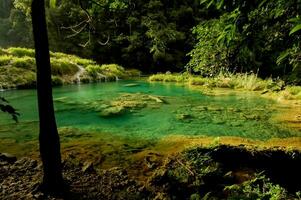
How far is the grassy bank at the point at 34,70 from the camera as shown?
15633 mm

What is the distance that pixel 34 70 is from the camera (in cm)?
1709

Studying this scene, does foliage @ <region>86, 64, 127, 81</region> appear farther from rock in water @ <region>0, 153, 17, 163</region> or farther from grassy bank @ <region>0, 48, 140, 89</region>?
rock in water @ <region>0, 153, 17, 163</region>

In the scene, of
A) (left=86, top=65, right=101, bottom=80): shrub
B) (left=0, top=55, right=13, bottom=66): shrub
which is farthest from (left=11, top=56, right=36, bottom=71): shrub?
(left=86, top=65, right=101, bottom=80): shrub

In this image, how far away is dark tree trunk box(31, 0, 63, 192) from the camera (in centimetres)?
284

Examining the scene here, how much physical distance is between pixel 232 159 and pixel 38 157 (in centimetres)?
246

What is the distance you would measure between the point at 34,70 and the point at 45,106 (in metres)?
15.1

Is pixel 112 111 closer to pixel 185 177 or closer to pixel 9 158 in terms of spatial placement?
pixel 9 158

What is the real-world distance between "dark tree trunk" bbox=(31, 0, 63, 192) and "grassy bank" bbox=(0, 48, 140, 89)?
13.0 metres

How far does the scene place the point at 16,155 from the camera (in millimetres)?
4414

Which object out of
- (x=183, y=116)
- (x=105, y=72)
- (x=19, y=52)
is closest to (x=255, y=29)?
(x=183, y=116)

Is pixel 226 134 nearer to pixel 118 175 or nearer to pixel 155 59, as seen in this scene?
pixel 118 175

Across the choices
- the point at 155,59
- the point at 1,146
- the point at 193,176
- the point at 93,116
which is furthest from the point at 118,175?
the point at 155,59

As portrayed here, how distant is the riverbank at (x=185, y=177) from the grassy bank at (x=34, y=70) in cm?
1248

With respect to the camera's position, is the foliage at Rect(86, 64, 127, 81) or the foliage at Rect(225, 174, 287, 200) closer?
the foliage at Rect(225, 174, 287, 200)
